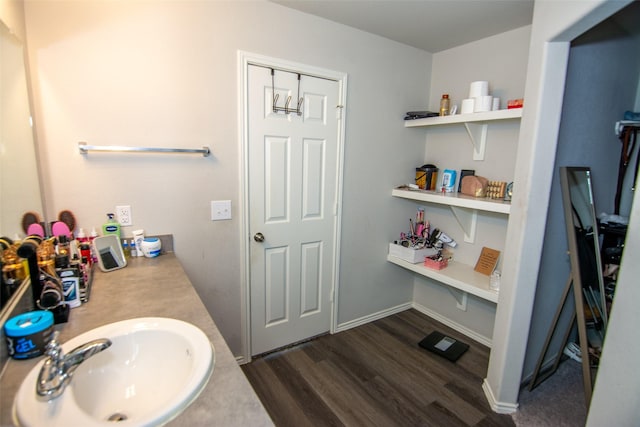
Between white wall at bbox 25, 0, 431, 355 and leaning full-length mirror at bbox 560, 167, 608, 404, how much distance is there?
1373 millimetres

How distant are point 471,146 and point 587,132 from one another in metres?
0.81

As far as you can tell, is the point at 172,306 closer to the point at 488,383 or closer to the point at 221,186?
the point at 221,186

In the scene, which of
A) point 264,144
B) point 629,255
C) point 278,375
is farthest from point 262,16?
point 278,375

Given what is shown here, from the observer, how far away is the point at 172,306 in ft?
3.98

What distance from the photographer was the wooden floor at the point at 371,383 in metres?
1.82

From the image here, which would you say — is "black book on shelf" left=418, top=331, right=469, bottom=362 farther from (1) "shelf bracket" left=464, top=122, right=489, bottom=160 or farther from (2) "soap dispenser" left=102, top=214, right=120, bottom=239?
(2) "soap dispenser" left=102, top=214, right=120, bottom=239

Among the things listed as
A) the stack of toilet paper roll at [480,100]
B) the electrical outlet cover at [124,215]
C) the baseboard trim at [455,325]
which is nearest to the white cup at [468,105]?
the stack of toilet paper roll at [480,100]

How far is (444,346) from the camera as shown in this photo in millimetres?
2510

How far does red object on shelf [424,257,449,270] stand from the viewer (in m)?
2.58

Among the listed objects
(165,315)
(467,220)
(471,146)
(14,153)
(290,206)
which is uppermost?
(471,146)

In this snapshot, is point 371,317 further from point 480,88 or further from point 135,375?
point 135,375

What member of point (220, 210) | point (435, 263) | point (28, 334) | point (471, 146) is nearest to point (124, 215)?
point (220, 210)

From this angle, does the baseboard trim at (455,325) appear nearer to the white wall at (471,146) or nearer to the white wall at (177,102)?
the white wall at (471,146)

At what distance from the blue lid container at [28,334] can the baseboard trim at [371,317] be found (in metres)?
2.11
